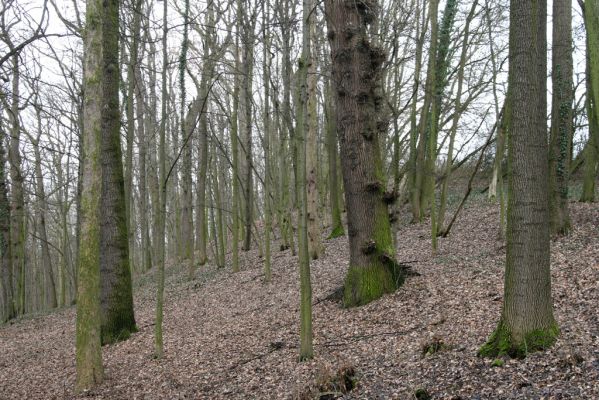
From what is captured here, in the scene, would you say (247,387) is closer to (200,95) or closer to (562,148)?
(562,148)

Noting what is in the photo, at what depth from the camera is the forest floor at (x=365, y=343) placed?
4.53 meters

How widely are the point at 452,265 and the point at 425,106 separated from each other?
3.93m

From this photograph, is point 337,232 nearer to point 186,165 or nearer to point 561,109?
point 186,165

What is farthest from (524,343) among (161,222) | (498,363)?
(161,222)

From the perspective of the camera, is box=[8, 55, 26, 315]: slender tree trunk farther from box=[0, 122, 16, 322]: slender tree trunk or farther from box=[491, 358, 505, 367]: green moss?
box=[491, 358, 505, 367]: green moss

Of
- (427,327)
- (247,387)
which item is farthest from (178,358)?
(427,327)

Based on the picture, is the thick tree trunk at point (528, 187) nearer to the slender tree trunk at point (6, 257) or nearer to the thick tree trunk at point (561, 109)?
the thick tree trunk at point (561, 109)

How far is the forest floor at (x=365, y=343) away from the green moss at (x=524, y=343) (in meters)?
0.08

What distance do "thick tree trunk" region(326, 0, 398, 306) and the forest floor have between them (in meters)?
0.44

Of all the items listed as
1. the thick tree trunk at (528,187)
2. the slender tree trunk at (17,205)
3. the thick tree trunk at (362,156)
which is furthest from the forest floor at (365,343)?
the slender tree trunk at (17,205)

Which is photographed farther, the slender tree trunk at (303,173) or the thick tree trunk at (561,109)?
the thick tree trunk at (561,109)

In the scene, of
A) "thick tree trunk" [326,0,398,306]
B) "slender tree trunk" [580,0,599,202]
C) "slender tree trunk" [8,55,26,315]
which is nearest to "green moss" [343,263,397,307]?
"thick tree trunk" [326,0,398,306]

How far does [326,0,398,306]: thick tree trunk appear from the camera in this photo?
7980 mm

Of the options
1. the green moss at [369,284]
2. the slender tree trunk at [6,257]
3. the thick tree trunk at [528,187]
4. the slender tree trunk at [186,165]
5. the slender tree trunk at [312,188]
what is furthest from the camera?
the slender tree trunk at [6,257]
